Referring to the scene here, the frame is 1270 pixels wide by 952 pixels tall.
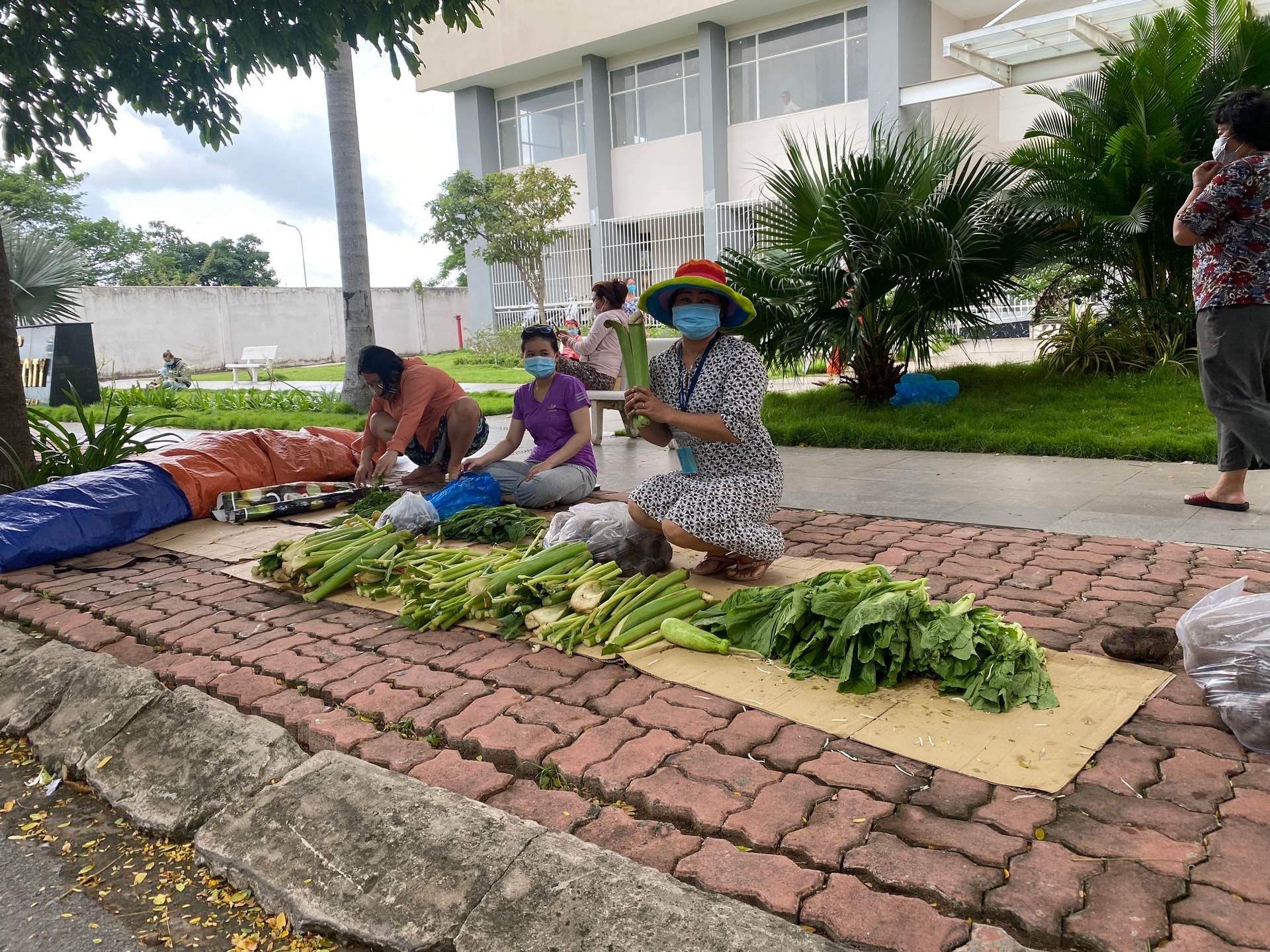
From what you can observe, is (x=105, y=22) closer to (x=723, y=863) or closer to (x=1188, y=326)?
(x=723, y=863)

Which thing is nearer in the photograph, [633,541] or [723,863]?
[723,863]

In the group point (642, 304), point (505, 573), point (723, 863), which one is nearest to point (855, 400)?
point (642, 304)

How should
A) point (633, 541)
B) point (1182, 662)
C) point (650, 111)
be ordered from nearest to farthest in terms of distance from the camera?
point (1182, 662) → point (633, 541) → point (650, 111)

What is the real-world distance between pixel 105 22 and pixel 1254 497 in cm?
788

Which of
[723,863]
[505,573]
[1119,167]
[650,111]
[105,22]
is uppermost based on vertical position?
[650,111]

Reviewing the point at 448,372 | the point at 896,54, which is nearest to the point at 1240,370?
the point at 896,54

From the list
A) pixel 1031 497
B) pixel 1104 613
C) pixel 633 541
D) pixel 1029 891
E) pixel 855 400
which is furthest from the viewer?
pixel 855 400

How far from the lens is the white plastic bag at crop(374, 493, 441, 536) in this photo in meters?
5.27

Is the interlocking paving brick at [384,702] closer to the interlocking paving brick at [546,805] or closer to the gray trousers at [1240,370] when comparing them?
the interlocking paving brick at [546,805]

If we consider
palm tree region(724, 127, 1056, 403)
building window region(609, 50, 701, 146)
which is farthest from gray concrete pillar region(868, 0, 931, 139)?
palm tree region(724, 127, 1056, 403)

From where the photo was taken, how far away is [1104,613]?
11.9 ft

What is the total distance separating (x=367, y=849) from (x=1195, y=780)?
2.17m

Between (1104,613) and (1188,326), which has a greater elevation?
(1188,326)

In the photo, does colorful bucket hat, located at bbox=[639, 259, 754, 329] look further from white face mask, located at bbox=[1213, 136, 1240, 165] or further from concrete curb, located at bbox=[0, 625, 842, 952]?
white face mask, located at bbox=[1213, 136, 1240, 165]
